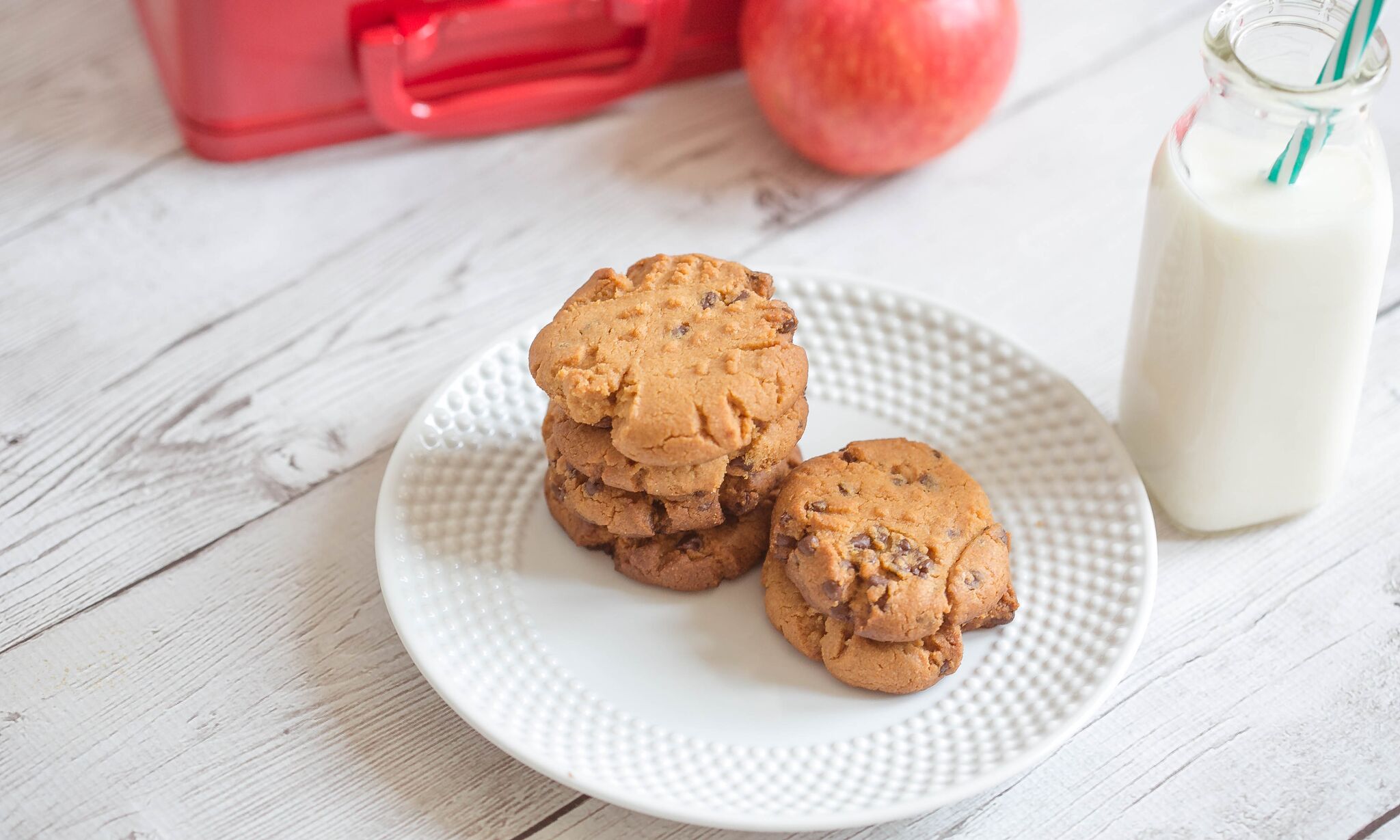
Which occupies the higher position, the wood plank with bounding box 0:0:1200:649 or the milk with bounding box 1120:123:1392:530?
the milk with bounding box 1120:123:1392:530

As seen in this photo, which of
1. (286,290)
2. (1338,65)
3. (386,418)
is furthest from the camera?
(286,290)

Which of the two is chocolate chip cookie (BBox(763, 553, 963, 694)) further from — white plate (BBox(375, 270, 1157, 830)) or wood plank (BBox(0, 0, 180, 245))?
wood plank (BBox(0, 0, 180, 245))

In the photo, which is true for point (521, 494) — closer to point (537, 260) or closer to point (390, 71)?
point (537, 260)

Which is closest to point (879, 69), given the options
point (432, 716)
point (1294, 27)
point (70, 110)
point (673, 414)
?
point (1294, 27)

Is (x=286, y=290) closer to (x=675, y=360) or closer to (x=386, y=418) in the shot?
(x=386, y=418)

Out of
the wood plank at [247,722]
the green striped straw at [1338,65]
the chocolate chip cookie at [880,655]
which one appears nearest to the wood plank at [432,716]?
the wood plank at [247,722]

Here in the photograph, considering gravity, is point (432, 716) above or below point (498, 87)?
below

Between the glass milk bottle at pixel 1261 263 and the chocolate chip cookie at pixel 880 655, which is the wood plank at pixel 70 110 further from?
the glass milk bottle at pixel 1261 263

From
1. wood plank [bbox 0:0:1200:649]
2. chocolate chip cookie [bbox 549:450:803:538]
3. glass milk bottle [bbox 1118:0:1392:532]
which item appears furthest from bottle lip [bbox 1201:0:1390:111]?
wood plank [bbox 0:0:1200:649]
